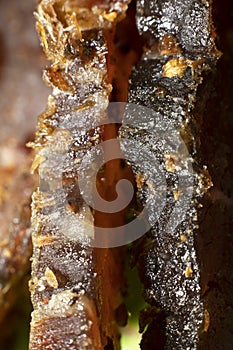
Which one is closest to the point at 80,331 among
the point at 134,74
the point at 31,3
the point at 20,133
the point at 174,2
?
the point at 134,74

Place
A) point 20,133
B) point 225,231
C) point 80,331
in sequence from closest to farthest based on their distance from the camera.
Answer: point 80,331
point 225,231
point 20,133

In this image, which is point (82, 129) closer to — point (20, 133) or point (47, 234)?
point (47, 234)

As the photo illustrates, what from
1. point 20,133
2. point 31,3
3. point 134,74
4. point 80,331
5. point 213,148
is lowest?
point 80,331
